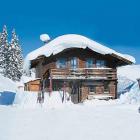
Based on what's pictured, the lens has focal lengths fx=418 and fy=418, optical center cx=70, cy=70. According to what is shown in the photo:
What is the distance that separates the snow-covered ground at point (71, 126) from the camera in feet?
47.7

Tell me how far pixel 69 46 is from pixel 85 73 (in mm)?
2797

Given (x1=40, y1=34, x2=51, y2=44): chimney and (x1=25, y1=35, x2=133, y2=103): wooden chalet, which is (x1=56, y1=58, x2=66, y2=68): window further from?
(x1=40, y1=34, x2=51, y2=44): chimney

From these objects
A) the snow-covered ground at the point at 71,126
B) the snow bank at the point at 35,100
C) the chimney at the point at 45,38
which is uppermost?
the chimney at the point at 45,38

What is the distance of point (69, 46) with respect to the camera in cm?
3678

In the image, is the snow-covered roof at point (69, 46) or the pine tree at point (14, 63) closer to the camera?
the snow-covered roof at point (69, 46)

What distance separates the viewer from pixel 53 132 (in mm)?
15164

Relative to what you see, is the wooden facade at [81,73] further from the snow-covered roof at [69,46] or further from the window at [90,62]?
the snow-covered roof at [69,46]

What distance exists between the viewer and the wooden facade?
122 ft

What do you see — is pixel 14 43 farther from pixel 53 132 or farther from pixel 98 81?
pixel 53 132

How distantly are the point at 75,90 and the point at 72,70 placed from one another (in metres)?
2.08

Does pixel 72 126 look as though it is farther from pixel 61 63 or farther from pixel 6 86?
pixel 6 86

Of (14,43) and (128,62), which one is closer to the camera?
(128,62)

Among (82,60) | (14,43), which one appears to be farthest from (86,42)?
(14,43)

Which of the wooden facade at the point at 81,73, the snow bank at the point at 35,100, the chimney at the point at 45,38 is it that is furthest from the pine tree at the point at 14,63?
the snow bank at the point at 35,100
